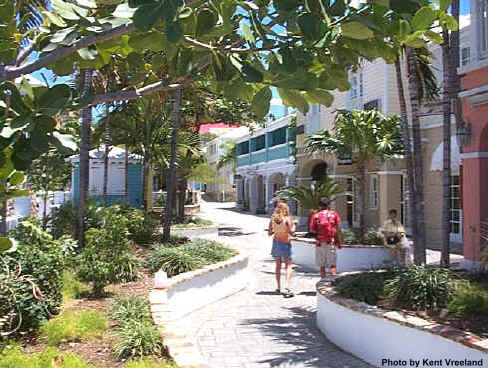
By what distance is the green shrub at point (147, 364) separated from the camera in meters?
4.27

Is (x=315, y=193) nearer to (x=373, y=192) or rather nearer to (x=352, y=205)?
(x=373, y=192)

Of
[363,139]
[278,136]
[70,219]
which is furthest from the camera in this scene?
[278,136]

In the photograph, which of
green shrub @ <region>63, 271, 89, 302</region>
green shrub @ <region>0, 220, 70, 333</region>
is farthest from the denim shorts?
green shrub @ <region>0, 220, 70, 333</region>

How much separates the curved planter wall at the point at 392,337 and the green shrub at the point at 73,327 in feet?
9.17

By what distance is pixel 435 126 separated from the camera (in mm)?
16969

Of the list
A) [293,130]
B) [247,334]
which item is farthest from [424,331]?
[293,130]

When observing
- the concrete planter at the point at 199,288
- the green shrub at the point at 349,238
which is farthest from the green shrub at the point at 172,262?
the green shrub at the point at 349,238

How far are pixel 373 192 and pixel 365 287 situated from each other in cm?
1439

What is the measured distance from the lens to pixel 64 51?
91.0 inches

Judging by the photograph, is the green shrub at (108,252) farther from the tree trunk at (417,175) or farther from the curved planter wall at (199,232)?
the curved planter wall at (199,232)

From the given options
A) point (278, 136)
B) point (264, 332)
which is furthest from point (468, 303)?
point (278, 136)

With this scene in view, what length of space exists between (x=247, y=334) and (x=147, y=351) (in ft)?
7.17

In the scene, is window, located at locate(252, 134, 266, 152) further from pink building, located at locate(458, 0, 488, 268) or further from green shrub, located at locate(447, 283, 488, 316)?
green shrub, located at locate(447, 283, 488, 316)

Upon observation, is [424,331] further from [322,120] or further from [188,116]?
[322,120]
